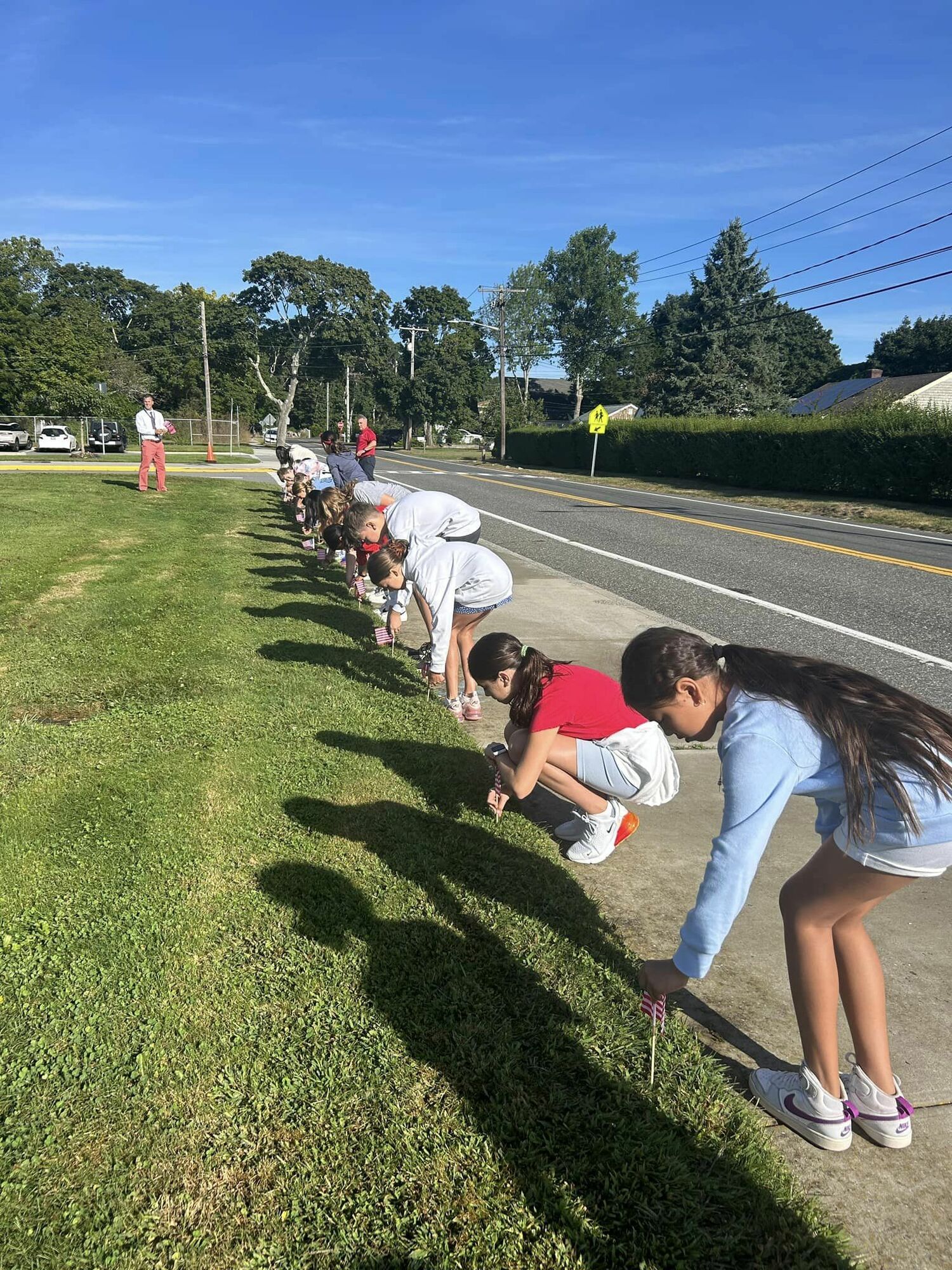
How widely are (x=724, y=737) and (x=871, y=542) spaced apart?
44.4ft

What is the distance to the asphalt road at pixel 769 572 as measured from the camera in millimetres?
7215

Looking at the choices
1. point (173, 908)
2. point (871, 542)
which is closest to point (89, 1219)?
point (173, 908)

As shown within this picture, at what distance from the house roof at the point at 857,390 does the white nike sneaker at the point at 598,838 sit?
42236 millimetres

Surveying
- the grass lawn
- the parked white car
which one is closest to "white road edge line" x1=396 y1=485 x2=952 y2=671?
the grass lawn

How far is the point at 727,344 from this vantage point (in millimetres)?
47625

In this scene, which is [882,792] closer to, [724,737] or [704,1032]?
[724,737]

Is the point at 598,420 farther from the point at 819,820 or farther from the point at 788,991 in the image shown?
the point at 819,820

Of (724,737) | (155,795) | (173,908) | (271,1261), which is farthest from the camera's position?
(155,795)

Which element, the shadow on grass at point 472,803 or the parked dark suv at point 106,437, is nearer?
the shadow on grass at point 472,803

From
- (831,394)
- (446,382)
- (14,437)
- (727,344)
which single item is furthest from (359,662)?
(446,382)

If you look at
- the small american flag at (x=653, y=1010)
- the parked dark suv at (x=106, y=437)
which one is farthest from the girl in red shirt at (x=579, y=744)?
the parked dark suv at (x=106, y=437)

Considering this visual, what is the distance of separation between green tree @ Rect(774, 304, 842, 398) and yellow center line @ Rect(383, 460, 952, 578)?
2761 inches

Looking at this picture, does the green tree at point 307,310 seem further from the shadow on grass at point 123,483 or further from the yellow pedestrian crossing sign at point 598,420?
the shadow on grass at point 123,483

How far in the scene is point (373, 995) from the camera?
8.70ft
